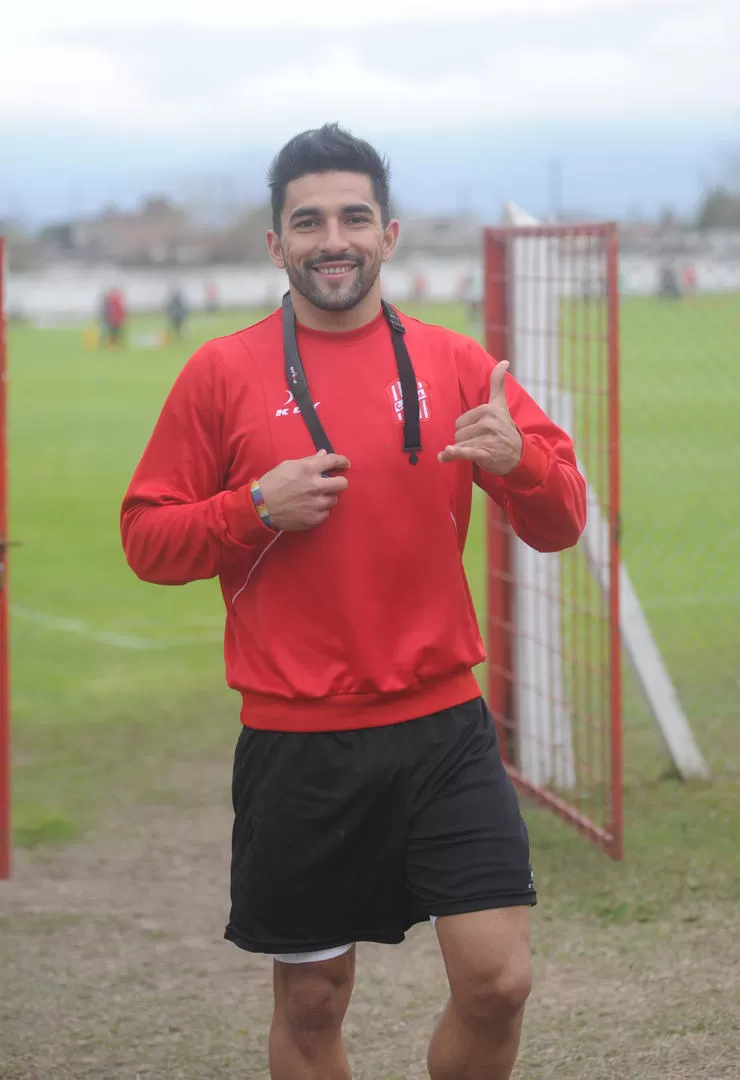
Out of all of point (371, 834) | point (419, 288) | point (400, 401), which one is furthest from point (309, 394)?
point (419, 288)

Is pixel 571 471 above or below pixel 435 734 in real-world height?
above

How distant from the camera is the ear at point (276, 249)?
10.9 feet

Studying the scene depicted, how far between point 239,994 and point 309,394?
2.37 m

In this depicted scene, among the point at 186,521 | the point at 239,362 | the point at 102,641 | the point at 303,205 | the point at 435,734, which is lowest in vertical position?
the point at 102,641

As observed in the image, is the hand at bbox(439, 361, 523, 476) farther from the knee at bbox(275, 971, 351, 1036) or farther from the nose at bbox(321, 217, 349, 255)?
the knee at bbox(275, 971, 351, 1036)

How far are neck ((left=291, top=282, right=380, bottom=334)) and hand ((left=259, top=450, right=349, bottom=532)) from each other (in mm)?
339

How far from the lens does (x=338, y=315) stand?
323cm

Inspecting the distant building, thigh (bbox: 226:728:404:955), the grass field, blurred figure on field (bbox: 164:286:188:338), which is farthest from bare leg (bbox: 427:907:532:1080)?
the distant building

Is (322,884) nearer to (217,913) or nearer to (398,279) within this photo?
(217,913)

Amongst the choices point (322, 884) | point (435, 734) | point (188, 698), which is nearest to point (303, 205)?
point (435, 734)

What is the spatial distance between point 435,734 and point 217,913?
2622 millimetres

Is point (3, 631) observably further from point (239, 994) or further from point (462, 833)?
point (462, 833)

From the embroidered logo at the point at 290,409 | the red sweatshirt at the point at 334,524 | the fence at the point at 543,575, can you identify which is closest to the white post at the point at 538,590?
the fence at the point at 543,575

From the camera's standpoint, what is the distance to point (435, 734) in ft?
10.5
